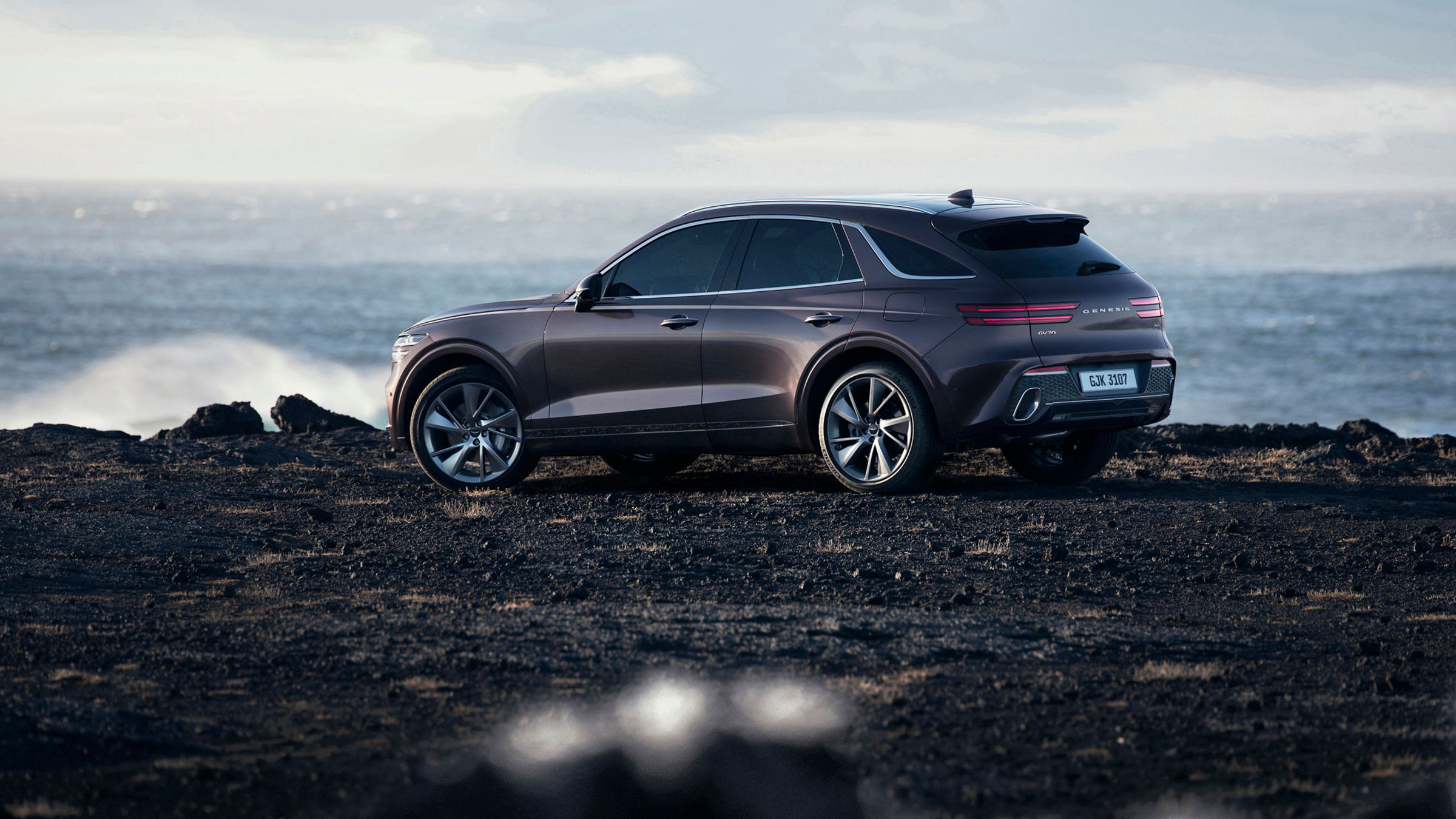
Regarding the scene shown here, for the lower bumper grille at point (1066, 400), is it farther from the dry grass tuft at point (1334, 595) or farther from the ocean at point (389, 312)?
the ocean at point (389, 312)

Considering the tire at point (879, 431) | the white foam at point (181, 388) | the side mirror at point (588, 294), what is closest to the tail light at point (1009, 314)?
the tire at point (879, 431)

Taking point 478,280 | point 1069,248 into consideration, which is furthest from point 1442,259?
point 1069,248

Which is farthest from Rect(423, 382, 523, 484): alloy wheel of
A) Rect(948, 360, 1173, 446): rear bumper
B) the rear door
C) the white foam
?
the white foam

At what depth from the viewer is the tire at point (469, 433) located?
405 inches

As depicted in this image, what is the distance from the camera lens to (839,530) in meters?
8.45

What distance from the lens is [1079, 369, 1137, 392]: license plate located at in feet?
29.2

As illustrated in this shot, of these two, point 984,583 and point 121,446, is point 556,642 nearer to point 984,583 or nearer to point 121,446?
point 984,583

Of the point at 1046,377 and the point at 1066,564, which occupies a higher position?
the point at 1046,377

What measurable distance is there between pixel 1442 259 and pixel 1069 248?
3870 inches

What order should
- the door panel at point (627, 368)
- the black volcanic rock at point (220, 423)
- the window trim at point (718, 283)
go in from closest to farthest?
the window trim at point (718, 283), the door panel at point (627, 368), the black volcanic rock at point (220, 423)

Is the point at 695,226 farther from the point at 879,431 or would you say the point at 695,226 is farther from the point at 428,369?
the point at 428,369

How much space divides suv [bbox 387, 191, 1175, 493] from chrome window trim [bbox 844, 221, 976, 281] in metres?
0.01

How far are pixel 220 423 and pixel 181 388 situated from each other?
2284cm

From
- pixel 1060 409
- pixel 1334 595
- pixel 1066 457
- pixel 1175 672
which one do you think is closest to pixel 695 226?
pixel 1060 409
